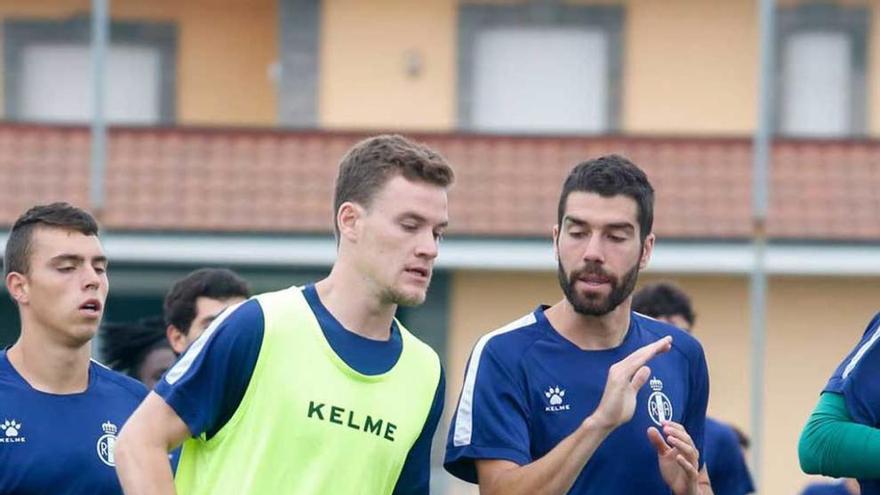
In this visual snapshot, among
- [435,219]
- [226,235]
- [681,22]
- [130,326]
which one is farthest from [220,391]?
[681,22]

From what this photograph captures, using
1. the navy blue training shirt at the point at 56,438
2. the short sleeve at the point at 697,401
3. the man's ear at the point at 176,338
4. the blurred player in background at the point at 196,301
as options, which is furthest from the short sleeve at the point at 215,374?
the man's ear at the point at 176,338

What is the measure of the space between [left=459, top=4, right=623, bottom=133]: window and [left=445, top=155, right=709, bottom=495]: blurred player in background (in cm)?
1907

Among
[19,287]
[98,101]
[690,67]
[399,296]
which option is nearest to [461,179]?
[690,67]

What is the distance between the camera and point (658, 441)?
6492 millimetres

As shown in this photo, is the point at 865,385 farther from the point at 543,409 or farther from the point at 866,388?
the point at 543,409

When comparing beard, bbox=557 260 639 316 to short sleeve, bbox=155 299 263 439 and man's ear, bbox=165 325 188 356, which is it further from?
man's ear, bbox=165 325 188 356

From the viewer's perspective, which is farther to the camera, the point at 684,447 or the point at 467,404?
the point at 467,404

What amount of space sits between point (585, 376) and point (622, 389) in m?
0.43

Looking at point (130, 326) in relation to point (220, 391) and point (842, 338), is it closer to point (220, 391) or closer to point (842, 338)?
point (220, 391)

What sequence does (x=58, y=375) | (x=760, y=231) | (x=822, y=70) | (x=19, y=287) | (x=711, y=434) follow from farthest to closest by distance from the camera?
1. (x=822, y=70)
2. (x=760, y=231)
3. (x=711, y=434)
4. (x=19, y=287)
5. (x=58, y=375)

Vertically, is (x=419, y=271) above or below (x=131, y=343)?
above

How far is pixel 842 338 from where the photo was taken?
25359 millimetres

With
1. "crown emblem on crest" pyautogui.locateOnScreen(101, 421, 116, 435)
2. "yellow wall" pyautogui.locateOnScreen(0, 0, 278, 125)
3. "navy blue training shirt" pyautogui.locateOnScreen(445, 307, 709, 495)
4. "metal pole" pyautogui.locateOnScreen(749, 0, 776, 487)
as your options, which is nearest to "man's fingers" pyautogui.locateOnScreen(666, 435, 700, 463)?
"navy blue training shirt" pyautogui.locateOnScreen(445, 307, 709, 495)

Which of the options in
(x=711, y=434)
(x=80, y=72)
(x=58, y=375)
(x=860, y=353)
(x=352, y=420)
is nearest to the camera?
(x=352, y=420)
